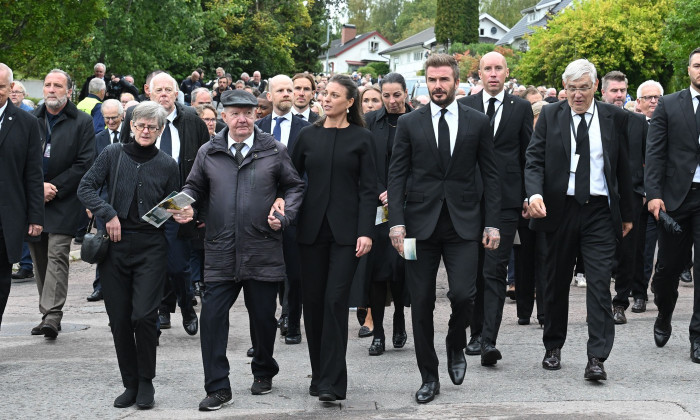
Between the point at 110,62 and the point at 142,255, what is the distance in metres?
29.3

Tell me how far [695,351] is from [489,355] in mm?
1694

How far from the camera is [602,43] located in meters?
43.3

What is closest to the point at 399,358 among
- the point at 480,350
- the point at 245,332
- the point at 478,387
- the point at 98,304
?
the point at 480,350

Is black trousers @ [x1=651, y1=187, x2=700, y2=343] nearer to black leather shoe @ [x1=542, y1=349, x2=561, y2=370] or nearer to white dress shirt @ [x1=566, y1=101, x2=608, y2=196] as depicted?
white dress shirt @ [x1=566, y1=101, x2=608, y2=196]

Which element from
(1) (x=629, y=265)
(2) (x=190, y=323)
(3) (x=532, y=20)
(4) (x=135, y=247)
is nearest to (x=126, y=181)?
(4) (x=135, y=247)

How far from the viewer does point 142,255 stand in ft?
23.7

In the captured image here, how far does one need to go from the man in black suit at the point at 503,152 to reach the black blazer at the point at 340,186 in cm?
164

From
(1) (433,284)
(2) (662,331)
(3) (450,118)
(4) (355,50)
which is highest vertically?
(4) (355,50)

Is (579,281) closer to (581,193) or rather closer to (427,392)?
(581,193)

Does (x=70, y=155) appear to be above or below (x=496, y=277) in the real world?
above

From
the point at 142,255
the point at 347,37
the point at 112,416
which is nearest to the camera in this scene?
the point at 112,416

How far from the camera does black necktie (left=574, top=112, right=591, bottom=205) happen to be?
7.82m

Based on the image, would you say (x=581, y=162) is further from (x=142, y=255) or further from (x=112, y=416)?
(x=112, y=416)

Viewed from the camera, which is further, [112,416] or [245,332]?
[245,332]
